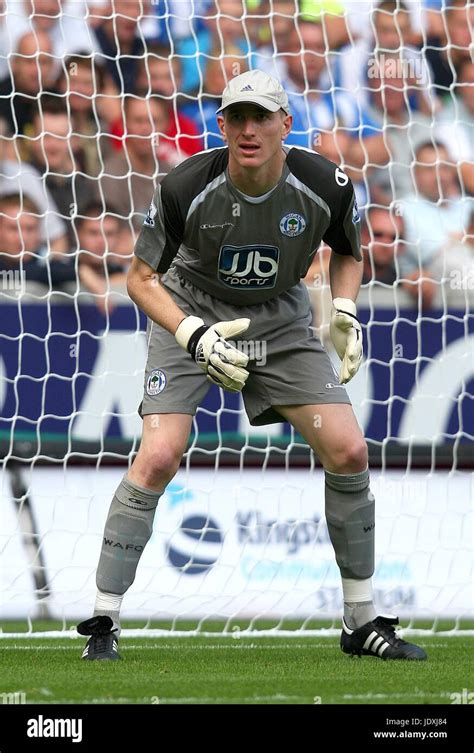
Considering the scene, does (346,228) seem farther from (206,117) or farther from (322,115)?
(206,117)

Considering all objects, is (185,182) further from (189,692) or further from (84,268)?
(84,268)

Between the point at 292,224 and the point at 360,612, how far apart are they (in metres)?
1.44

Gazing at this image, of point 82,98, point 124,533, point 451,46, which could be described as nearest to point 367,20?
point 451,46

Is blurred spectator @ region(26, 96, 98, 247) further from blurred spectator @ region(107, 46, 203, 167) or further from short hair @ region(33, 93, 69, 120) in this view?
blurred spectator @ region(107, 46, 203, 167)

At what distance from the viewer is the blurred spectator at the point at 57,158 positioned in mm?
7281

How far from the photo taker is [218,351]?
4.44 meters

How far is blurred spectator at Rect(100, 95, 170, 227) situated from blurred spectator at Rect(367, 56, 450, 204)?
125 centimetres

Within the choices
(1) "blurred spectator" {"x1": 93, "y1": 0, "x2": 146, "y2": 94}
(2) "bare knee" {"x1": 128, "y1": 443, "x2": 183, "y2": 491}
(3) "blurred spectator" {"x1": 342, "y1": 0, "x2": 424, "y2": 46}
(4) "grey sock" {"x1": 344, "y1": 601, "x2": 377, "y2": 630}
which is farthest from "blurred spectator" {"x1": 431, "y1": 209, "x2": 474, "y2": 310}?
(2) "bare knee" {"x1": 128, "y1": 443, "x2": 183, "y2": 491}

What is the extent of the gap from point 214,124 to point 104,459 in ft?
7.45

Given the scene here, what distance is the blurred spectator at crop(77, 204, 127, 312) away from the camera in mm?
7176

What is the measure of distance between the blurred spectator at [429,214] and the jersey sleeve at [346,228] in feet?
8.14

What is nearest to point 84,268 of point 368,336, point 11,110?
point 11,110

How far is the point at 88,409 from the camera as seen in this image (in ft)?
23.5

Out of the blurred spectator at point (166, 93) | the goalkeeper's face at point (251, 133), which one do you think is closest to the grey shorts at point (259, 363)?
the goalkeeper's face at point (251, 133)
